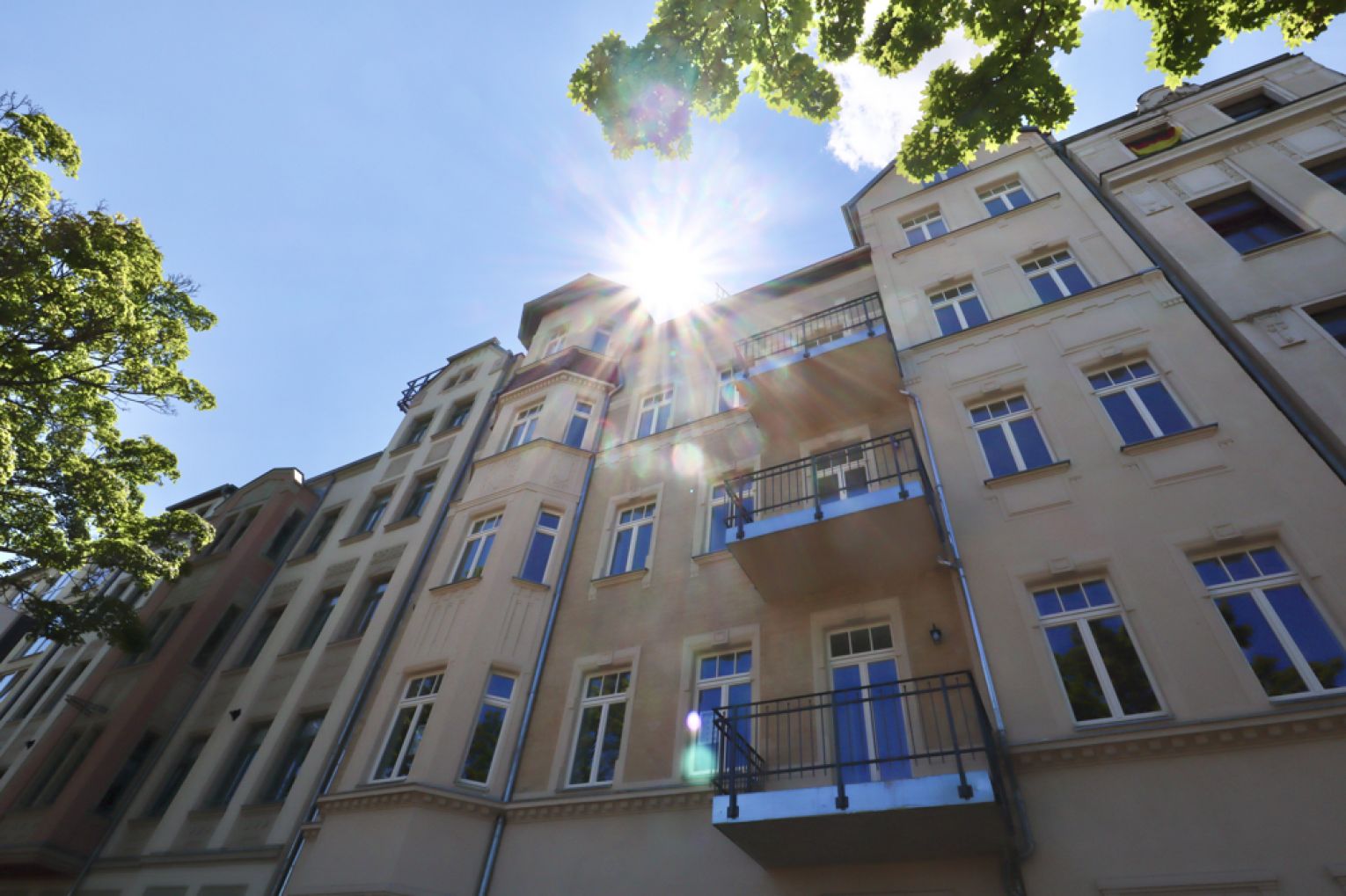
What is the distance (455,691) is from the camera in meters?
11.1

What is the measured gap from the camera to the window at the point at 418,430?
22.2m

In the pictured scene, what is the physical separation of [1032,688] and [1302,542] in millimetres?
3342

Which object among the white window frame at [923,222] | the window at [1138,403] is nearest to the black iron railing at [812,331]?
the white window frame at [923,222]

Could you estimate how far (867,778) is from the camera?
821cm

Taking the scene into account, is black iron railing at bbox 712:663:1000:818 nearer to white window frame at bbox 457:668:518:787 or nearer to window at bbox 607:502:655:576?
white window frame at bbox 457:668:518:787

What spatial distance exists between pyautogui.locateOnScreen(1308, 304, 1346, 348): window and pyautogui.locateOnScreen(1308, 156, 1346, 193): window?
143 inches

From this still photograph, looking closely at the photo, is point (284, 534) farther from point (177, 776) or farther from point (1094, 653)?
point (1094, 653)

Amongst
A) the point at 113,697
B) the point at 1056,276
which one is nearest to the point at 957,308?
the point at 1056,276

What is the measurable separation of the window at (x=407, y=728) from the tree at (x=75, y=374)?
7.95 meters

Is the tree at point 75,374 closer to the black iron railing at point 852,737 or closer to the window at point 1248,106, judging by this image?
the black iron railing at point 852,737

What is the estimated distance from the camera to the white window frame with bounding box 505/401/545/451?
16934mm

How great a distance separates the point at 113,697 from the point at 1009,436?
73.5 feet

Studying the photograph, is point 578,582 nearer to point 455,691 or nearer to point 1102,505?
point 455,691

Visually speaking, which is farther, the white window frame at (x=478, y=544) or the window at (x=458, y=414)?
the window at (x=458, y=414)
